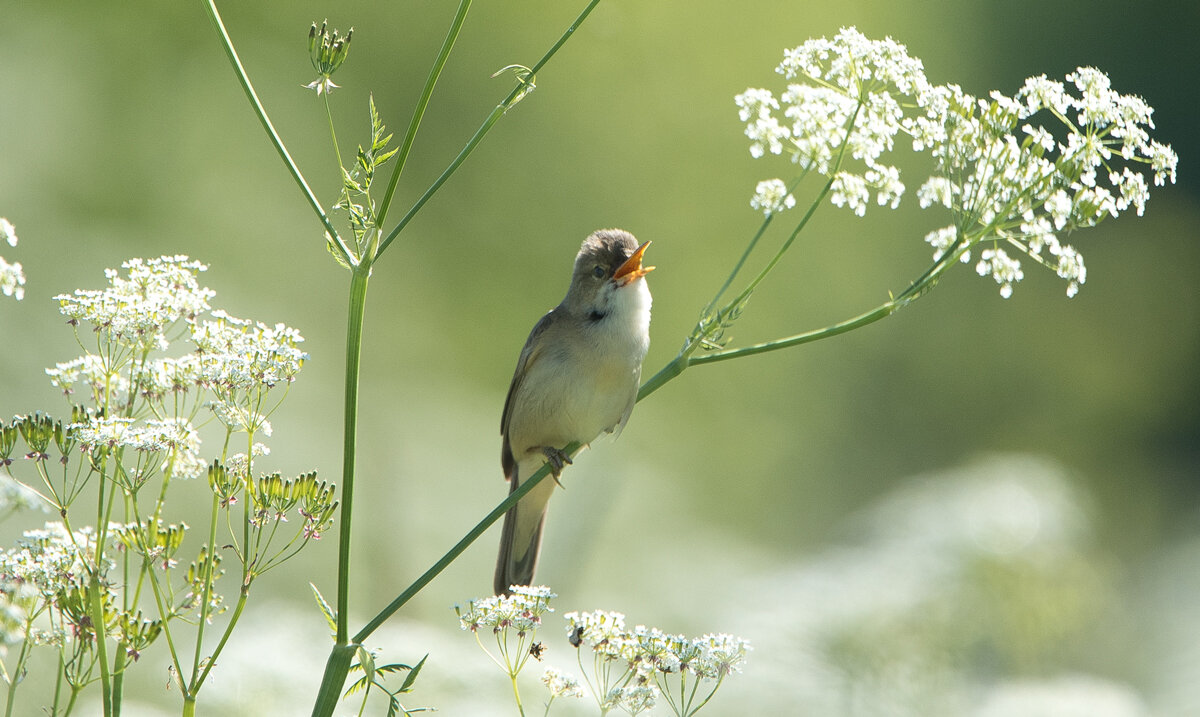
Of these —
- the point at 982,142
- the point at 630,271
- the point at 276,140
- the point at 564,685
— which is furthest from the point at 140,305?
the point at 630,271

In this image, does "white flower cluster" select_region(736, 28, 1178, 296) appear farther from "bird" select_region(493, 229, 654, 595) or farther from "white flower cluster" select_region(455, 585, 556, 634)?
"bird" select_region(493, 229, 654, 595)

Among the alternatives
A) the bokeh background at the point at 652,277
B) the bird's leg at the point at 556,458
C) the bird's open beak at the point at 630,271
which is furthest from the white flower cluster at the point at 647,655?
the bokeh background at the point at 652,277

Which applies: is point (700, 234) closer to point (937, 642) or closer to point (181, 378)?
point (937, 642)

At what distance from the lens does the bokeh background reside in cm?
747

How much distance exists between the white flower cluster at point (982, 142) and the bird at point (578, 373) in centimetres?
130

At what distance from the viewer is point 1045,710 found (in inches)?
136

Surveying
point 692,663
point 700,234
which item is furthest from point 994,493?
point 700,234

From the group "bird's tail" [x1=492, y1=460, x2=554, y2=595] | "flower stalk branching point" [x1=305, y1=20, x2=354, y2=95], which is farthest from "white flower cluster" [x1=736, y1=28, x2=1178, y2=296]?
"bird's tail" [x1=492, y1=460, x2=554, y2=595]

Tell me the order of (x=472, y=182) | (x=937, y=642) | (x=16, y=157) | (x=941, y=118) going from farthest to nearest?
(x=472, y=182) → (x=16, y=157) → (x=937, y=642) → (x=941, y=118)

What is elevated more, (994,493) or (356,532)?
(356,532)

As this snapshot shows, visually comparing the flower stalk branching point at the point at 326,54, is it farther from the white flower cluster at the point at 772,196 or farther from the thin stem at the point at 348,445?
the white flower cluster at the point at 772,196

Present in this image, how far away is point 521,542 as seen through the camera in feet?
13.4

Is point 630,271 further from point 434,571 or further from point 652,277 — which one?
point 652,277

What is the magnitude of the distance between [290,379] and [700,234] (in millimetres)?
7966
